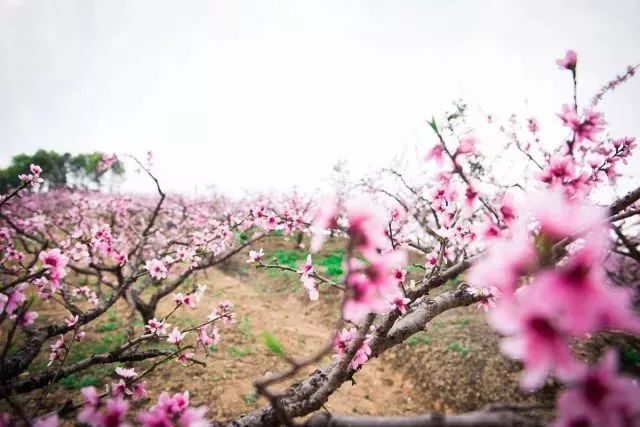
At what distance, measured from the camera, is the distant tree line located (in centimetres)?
3509

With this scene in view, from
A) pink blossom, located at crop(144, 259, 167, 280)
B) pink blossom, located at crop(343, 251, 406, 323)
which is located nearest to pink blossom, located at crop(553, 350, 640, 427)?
pink blossom, located at crop(343, 251, 406, 323)

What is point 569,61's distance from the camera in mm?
1723

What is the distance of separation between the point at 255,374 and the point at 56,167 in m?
48.7

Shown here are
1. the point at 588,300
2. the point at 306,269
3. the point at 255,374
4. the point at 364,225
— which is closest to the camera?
the point at 588,300

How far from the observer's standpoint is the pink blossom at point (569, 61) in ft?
5.58

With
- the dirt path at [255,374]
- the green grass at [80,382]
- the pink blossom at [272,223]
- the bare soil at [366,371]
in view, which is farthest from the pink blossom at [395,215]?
the green grass at [80,382]

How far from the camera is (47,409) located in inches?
191

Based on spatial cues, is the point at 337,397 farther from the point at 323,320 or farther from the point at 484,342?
the point at 323,320

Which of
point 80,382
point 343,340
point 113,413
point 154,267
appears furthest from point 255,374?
point 113,413

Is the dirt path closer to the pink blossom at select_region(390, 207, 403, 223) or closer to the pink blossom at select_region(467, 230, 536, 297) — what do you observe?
the pink blossom at select_region(390, 207, 403, 223)

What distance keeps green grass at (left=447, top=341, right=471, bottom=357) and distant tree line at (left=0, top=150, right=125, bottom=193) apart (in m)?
35.5

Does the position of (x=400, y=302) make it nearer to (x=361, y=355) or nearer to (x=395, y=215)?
(x=361, y=355)

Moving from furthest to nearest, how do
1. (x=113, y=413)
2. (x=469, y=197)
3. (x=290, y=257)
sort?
(x=290, y=257)
(x=469, y=197)
(x=113, y=413)

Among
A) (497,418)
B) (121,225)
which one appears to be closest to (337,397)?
(497,418)
